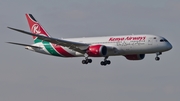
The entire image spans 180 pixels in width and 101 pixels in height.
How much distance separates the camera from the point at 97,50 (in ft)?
389

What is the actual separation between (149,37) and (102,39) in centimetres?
807

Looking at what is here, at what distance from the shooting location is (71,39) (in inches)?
5000

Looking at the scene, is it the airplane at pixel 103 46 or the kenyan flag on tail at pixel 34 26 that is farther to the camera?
the kenyan flag on tail at pixel 34 26

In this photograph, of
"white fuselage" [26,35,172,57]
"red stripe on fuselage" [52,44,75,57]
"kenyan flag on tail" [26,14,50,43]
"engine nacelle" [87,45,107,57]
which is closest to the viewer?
"white fuselage" [26,35,172,57]

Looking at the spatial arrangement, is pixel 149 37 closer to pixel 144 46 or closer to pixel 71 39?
pixel 144 46

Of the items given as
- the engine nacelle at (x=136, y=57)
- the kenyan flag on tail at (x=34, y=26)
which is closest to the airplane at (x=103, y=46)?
the engine nacelle at (x=136, y=57)

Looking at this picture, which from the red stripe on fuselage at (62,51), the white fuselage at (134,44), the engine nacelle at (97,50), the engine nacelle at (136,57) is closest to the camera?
the white fuselage at (134,44)

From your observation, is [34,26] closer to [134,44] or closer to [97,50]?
[97,50]

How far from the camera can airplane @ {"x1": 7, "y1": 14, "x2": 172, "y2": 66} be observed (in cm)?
11750

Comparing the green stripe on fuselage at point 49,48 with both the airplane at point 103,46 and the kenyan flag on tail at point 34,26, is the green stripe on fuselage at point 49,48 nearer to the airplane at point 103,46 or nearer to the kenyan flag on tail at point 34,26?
the airplane at point 103,46

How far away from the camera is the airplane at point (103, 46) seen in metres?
118

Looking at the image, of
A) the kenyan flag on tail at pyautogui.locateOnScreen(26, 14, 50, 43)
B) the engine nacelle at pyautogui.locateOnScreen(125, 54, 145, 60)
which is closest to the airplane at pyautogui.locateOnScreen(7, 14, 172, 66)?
the engine nacelle at pyautogui.locateOnScreen(125, 54, 145, 60)

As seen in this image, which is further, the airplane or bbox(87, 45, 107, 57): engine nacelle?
bbox(87, 45, 107, 57): engine nacelle

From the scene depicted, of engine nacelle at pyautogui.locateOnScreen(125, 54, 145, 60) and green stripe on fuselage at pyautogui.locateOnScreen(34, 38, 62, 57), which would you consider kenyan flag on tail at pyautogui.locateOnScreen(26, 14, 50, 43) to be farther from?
engine nacelle at pyautogui.locateOnScreen(125, 54, 145, 60)
